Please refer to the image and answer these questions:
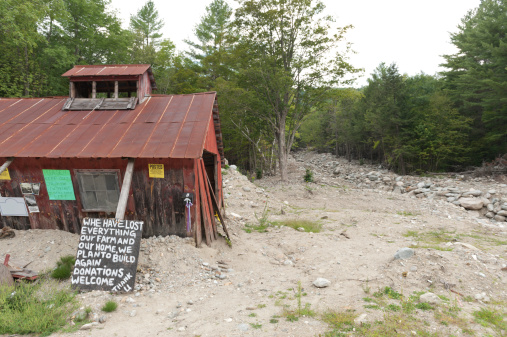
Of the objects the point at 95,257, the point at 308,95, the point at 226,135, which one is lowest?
the point at 95,257

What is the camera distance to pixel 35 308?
4.23 m

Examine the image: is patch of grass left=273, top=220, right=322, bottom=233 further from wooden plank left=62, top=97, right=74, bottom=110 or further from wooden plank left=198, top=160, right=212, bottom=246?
wooden plank left=62, top=97, right=74, bottom=110

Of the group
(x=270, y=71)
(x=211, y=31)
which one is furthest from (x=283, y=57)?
(x=211, y=31)

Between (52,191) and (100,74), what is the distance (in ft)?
13.5

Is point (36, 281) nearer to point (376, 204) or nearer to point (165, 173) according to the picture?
point (165, 173)

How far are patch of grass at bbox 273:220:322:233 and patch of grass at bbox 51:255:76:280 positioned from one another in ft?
22.2

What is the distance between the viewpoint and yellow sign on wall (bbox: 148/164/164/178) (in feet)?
21.5

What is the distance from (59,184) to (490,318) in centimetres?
913

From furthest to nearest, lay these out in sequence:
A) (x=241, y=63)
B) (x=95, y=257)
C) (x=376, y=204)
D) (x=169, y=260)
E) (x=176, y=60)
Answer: (x=176, y=60)
(x=241, y=63)
(x=376, y=204)
(x=169, y=260)
(x=95, y=257)

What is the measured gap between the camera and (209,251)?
22.7 feet

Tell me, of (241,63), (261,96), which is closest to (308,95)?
(261,96)

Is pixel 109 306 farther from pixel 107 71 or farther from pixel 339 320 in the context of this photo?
pixel 107 71

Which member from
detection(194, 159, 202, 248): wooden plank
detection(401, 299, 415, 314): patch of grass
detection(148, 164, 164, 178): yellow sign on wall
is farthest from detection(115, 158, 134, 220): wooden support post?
detection(401, 299, 415, 314): patch of grass

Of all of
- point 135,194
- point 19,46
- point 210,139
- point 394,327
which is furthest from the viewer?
point 19,46
